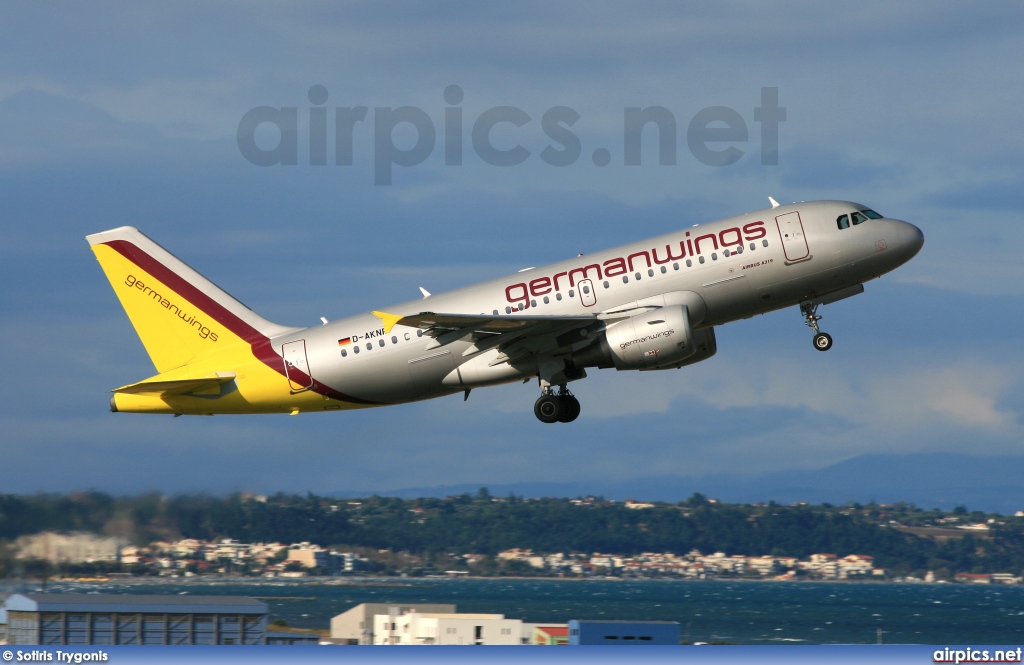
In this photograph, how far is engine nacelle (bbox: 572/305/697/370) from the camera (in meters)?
38.5

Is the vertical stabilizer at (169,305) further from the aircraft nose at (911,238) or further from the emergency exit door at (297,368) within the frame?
the aircraft nose at (911,238)

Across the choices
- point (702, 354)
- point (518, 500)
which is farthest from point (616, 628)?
point (518, 500)

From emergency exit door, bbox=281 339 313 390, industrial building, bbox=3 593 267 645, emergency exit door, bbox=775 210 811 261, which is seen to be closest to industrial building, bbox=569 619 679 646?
industrial building, bbox=3 593 267 645

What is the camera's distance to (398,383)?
4134cm

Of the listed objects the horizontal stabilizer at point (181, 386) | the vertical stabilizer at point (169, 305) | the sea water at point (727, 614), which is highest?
the vertical stabilizer at point (169, 305)

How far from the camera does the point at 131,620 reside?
4841 centimetres

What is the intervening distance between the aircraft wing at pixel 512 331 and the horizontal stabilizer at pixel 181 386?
6.81m

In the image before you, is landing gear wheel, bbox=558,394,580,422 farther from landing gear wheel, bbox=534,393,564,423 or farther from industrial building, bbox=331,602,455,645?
industrial building, bbox=331,602,455,645

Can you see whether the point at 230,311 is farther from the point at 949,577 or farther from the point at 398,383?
the point at 949,577

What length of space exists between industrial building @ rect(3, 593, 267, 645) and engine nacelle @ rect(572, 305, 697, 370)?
19.9m

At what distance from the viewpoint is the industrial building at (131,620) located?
154 feet

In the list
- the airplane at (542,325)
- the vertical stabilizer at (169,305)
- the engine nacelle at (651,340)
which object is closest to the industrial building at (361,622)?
the airplane at (542,325)

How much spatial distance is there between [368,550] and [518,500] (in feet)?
144

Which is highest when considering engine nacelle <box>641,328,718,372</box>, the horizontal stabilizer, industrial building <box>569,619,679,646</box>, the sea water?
engine nacelle <box>641,328,718,372</box>
